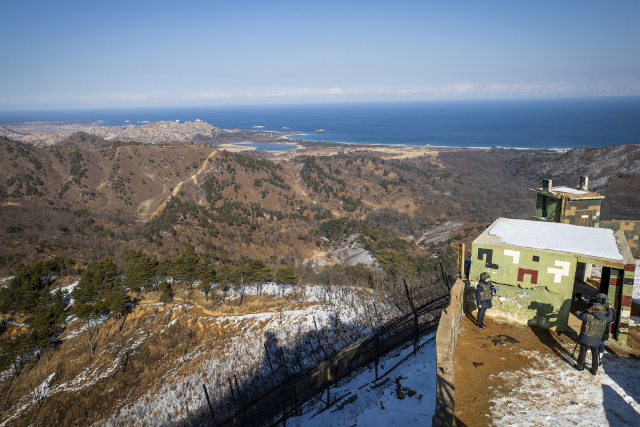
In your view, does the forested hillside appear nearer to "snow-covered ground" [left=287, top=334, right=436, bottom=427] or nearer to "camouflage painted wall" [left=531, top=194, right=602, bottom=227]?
"snow-covered ground" [left=287, top=334, right=436, bottom=427]

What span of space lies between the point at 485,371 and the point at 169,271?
1888cm

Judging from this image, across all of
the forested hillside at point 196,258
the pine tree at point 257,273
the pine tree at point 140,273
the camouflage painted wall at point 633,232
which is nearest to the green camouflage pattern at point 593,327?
the forested hillside at point 196,258

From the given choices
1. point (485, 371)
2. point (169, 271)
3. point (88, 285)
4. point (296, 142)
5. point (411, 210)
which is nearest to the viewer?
point (485, 371)

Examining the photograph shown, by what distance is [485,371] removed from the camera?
6375mm

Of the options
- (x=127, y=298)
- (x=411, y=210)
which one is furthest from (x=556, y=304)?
(x=411, y=210)

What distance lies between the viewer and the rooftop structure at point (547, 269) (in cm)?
678

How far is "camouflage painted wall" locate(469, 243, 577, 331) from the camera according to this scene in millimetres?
7125

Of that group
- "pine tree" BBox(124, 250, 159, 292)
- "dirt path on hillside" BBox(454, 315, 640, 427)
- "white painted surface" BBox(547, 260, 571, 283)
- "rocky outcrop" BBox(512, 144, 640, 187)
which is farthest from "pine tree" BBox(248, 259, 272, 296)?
"rocky outcrop" BBox(512, 144, 640, 187)

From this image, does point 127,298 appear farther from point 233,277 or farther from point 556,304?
point 556,304

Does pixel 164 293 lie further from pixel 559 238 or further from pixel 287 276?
pixel 559 238

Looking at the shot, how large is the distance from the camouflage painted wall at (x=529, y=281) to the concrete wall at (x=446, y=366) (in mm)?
1022

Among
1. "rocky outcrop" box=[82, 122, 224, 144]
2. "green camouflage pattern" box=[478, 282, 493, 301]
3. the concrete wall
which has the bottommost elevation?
the concrete wall

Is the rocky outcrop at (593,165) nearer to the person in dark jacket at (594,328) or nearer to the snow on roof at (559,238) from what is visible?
the snow on roof at (559,238)

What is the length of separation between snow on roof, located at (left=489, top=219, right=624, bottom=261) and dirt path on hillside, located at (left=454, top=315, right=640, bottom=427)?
179 centimetres
